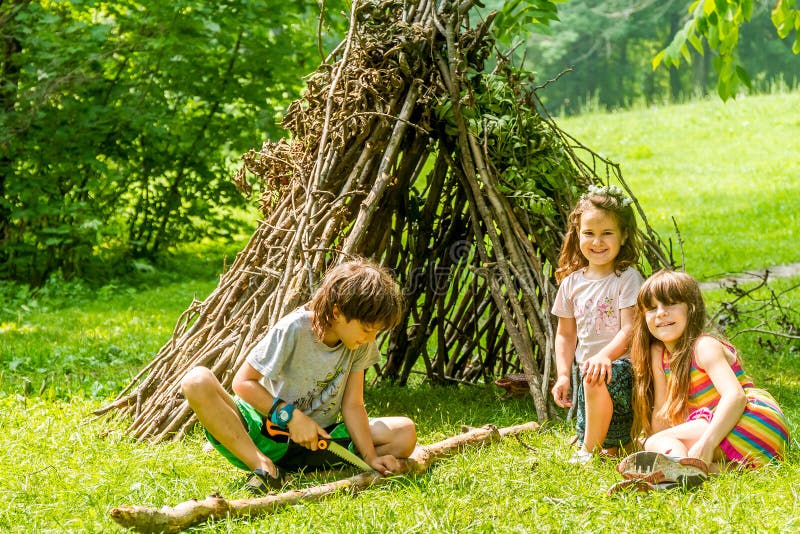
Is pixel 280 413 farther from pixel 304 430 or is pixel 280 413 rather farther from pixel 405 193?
pixel 405 193

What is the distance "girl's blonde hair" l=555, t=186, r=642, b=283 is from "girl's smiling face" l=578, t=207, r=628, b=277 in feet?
0.07

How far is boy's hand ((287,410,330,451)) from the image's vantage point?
305 cm

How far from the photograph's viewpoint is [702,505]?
2.69 m

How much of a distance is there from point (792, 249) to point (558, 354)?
559 cm

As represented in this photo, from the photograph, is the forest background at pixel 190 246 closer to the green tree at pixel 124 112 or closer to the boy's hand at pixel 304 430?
the green tree at pixel 124 112

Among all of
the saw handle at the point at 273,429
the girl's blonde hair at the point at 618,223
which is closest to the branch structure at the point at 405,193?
the girl's blonde hair at the point at 618,223

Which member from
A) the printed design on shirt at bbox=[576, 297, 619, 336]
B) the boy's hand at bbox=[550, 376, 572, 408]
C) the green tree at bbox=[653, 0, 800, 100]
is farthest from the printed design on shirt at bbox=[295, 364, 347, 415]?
the green tree at bbox=[653, 0, 800, 100]

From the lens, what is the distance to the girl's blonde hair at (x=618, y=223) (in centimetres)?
349

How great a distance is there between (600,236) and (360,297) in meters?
1.01

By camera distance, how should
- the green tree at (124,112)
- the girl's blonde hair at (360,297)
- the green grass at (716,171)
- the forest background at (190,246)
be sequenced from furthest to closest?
the green grass at (716,171)
the green tree at (124,112)
the girl's blonde hair at (360,297)
the forest background at (190,246)

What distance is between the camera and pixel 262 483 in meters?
3.04

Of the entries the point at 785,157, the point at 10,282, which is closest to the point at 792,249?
the point at 785,157

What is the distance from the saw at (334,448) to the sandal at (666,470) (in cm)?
85

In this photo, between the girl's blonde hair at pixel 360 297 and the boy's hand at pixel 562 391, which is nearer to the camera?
the girl's blonde hair at pixel 360 297
